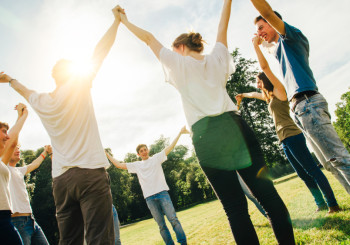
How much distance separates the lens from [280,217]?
70.4 inches

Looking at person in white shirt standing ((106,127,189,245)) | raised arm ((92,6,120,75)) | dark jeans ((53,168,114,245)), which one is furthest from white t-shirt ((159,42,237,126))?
person in white shirt standing ((106,127,189,245))

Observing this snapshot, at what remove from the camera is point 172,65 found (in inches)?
81.3

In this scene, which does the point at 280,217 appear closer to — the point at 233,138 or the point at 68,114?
the point at 233,138

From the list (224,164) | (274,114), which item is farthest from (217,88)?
(274,114)

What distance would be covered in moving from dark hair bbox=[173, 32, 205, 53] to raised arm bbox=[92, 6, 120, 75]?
0.92 metres

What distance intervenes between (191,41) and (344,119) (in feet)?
231

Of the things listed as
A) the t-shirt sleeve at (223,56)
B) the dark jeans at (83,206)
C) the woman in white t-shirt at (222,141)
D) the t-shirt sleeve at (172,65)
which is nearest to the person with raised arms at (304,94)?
the t-shirt sleeve at (223,56)

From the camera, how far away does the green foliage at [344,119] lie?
177 feet

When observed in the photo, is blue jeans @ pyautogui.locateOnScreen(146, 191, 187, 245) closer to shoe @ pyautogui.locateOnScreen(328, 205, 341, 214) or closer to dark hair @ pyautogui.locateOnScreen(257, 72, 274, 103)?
shoe @ pyautogui.locateOnScreen(328, 205, 341, 214)

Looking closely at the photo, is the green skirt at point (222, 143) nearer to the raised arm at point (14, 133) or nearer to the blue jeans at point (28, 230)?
the raised arm at point (14, 133)

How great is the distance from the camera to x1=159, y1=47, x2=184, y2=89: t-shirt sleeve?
2.05 m

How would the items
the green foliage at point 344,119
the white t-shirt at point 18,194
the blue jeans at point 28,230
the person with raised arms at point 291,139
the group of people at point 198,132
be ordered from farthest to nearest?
the green foliage at point 344,119
the white t-shirt at point 18,194
the blue jeans at point 28,230
the person with raised arms at point 291,139
the group of people at point 198,132

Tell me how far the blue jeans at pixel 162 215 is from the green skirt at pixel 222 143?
154 inches

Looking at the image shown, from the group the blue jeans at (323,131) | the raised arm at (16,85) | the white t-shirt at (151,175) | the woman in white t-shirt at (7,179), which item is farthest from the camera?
→ the white t-shirt at (151,175)
